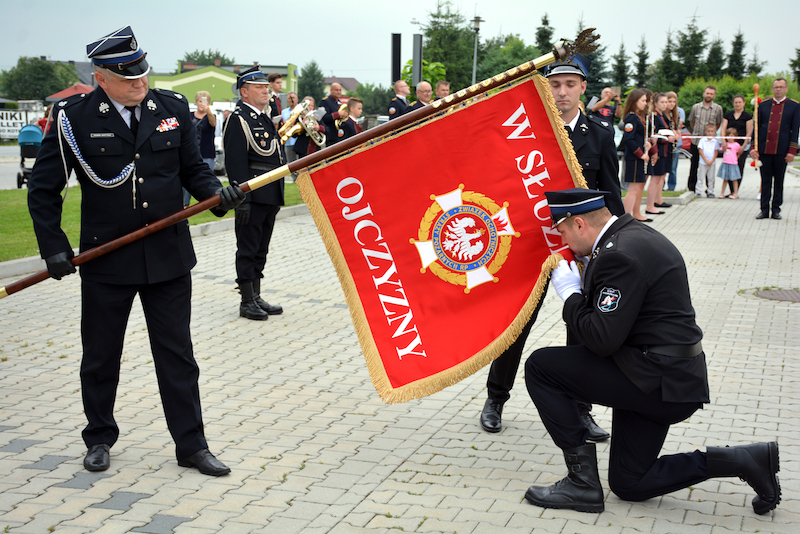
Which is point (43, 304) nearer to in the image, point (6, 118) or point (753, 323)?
point (753, 323)

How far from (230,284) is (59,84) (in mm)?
81906

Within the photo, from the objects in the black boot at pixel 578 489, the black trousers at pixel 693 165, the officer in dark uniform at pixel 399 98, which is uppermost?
the officer in dark uniform at pixel 399 98

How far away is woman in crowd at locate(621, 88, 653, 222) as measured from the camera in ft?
43.5

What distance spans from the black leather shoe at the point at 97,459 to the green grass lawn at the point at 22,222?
5141 mm

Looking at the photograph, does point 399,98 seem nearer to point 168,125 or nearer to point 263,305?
point 263,305

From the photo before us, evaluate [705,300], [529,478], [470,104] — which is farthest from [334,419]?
[705,300]

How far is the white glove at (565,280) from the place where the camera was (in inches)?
153

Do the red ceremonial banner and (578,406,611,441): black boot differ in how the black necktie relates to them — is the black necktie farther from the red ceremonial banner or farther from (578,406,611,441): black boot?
(578,406,611,441): black boot

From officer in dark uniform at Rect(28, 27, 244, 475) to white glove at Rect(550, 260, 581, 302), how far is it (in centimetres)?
168

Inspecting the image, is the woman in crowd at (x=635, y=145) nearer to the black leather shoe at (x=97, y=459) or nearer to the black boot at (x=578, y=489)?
the black boot at (x=578, y=489)

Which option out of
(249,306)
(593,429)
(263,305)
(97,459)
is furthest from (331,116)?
(97,459)

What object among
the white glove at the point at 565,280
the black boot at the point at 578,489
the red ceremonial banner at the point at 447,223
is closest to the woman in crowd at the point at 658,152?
the red ceremonial banner at the point at 447,223

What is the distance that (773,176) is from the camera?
47.5 feet

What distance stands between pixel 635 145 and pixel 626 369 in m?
10.3
